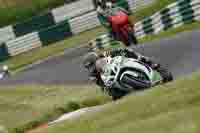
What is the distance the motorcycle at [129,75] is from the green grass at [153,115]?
4.14ft

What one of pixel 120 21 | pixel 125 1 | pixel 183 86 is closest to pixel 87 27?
pixel 125 1

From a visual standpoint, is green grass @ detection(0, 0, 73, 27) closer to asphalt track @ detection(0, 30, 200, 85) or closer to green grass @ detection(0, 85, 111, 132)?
asphalt track @ detection(0, 30, 200, 85)

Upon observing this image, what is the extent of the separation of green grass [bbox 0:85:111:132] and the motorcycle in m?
1.80

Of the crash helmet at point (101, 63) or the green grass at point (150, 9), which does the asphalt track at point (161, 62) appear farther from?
the green grass at point (150, 9)

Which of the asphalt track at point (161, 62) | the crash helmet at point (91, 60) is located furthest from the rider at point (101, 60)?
the asphalt track at point (161, 62)

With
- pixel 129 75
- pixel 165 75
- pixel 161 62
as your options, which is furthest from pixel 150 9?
pixel 129 75

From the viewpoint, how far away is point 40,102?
59.6 ft

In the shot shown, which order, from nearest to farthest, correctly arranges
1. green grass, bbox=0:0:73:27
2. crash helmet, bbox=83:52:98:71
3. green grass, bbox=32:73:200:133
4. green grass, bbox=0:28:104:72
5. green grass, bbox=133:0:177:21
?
green grass, bbox=32:73:200:133 → crash helmet, bbox=83:52:98:71 → green grass, bbox=133:0:177:21 → green grass, bbox=0:28:104:72 → green grass, bbox=0:0:73:27

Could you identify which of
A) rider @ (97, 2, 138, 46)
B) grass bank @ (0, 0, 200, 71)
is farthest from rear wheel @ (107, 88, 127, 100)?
grass bank @ (0, 0, 200, 71)

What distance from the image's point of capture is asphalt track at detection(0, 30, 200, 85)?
618 inches

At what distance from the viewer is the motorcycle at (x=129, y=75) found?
12938 millimetres

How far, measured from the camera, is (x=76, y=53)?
1148 inches

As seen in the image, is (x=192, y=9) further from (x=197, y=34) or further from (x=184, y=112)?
(x=184, y=112)

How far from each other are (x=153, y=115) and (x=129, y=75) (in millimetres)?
3740
